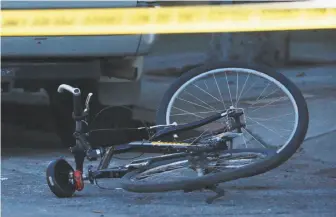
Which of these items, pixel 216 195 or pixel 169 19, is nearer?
pixel 216 195

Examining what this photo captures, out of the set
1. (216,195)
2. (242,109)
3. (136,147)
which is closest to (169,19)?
(242,109)

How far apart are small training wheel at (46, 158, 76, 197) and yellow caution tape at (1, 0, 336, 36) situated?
1.28m

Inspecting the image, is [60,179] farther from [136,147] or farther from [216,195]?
[216,195]

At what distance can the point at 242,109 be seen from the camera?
4930mm

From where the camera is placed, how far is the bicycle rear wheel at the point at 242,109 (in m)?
4.56

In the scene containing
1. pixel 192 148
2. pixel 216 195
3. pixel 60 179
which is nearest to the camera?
pixel 192 148

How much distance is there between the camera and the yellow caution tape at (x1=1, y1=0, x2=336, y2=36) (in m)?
5.68

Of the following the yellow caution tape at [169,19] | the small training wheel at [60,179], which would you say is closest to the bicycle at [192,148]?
the small training wheel at [60,179]

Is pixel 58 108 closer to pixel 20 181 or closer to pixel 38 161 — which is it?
pixel 38 161

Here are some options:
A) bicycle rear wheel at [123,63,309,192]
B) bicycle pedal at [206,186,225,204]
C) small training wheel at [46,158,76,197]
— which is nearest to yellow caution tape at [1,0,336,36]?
Result: bicycle rear wheel at [123,63,309,192]

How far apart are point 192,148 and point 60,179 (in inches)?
36.8

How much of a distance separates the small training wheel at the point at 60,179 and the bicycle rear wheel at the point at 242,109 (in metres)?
0.46

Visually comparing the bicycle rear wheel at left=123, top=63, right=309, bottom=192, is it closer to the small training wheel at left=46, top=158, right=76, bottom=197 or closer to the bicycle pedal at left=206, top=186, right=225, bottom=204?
the bicycle pedal at left=206, top=186, right=225, bottom=204

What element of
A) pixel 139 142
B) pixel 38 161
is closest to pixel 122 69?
pixel 38 161
